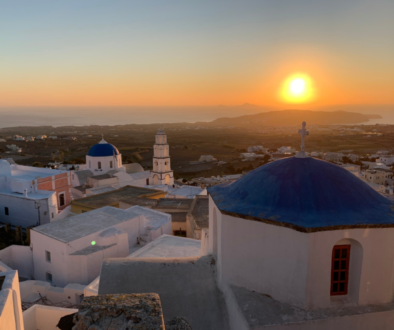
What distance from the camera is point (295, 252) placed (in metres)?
4.77

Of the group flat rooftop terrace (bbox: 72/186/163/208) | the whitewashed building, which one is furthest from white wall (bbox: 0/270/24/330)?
the whitewashed building

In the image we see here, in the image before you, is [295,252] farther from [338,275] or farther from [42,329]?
[42,329]

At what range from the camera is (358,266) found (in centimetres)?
493

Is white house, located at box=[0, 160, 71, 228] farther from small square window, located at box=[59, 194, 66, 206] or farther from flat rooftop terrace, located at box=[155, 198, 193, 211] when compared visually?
flat rooftop terrace, located at box=[155, 198, 193, 211]

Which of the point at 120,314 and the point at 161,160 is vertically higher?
the point at 120,314

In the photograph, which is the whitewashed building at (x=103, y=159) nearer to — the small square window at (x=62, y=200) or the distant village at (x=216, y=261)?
the small square window at (x=62, y=200)

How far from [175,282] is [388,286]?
144 inches

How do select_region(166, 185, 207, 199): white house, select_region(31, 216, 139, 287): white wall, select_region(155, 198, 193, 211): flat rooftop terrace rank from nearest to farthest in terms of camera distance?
select_region(31, 216, 139, 287): white wall
select_region(155, 198, 193, 211): flat rooftop terrace
select_region(166, 185, 207, 199): white house

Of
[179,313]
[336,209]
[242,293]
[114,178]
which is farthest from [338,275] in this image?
[114,178]

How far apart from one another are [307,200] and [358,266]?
1287mm

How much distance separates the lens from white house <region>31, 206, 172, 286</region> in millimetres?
11570

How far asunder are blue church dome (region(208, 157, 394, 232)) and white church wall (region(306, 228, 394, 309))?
0.64 ft

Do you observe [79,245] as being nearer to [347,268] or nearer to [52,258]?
[52,258]

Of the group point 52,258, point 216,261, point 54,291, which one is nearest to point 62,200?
point 52,258
